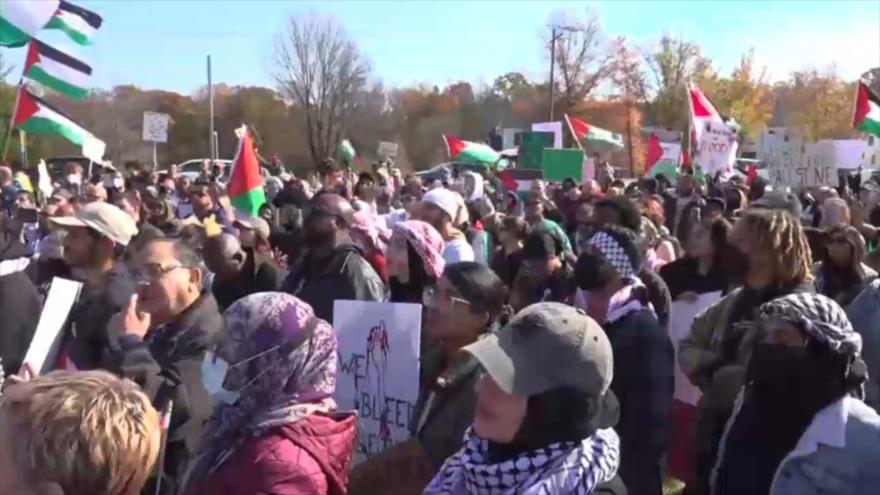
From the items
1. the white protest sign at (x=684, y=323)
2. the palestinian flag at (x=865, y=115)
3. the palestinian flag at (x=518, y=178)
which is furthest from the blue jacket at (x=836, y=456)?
the palestinian flag at (x=518, y=178)

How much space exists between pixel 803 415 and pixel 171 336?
227cm

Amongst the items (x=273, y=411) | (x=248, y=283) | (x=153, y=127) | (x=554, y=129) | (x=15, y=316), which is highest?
(x=554, y=129)

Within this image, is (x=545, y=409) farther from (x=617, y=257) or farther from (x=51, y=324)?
(x=51, y=324)

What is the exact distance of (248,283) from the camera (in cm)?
695

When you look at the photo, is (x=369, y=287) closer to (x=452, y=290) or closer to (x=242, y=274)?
(x=242, y=274)

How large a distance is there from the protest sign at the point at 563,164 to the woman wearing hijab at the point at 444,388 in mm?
14599

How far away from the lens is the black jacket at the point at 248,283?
22.3ft

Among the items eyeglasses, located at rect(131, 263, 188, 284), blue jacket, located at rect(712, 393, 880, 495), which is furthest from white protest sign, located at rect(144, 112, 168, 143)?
blue jacket, located at rect(712, 393, 880, 495)

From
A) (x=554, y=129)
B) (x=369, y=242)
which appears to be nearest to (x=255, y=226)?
(x=369, y=242)

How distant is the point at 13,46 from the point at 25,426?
10.4m

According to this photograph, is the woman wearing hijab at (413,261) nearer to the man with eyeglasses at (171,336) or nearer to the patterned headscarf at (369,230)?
the patterned headscarf at (369,230)

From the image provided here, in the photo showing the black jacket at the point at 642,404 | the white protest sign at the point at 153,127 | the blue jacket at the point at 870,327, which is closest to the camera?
the black jacket at the point at 642,404

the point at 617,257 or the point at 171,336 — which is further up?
the point at 617,257

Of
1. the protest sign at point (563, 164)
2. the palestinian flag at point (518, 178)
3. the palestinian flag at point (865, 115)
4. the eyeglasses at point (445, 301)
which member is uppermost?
the palestinian flag at point (865, 115)
